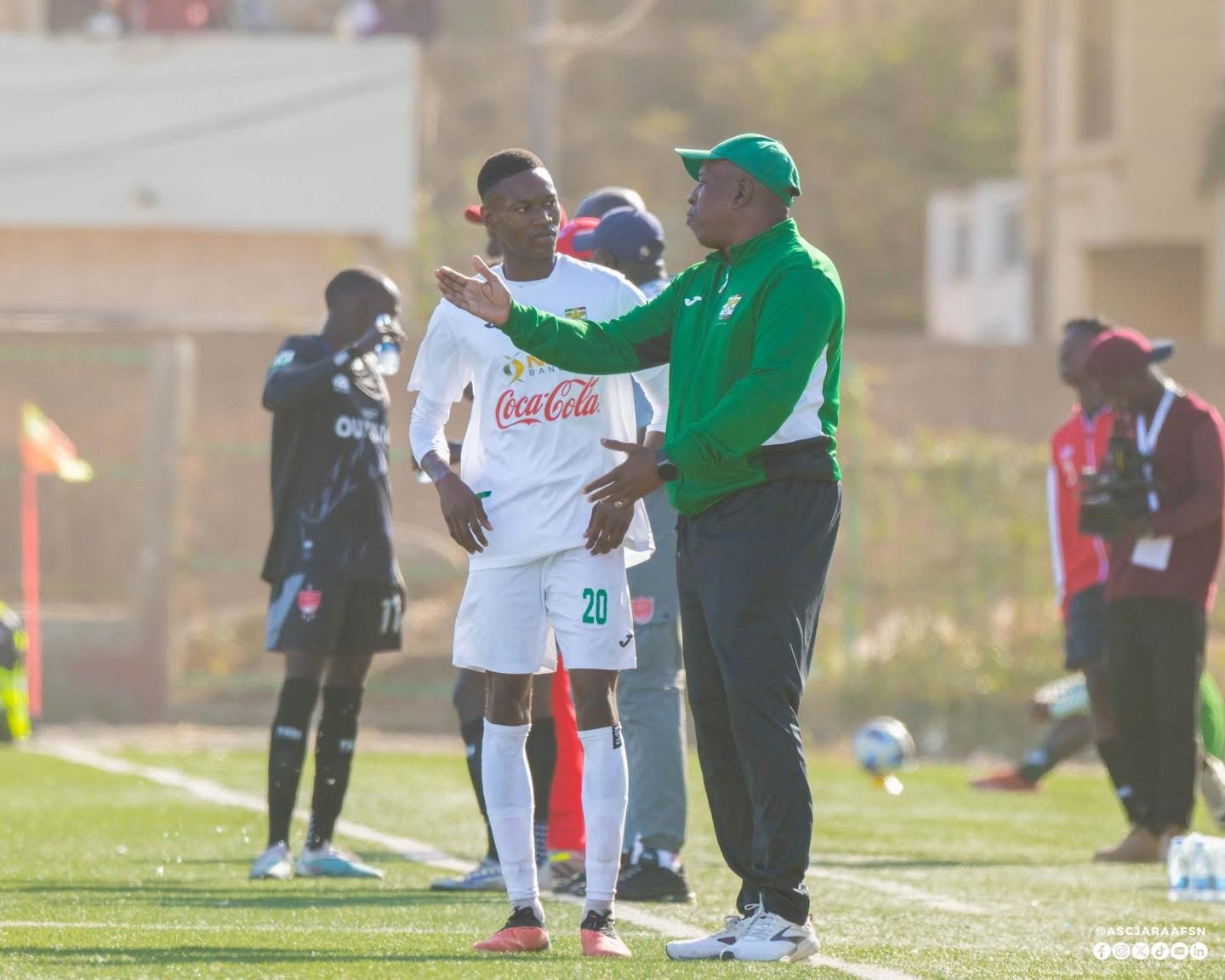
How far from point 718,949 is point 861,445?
989 cm

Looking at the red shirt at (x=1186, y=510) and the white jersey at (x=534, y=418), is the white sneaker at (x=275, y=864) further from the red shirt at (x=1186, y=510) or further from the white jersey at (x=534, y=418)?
the red shirt at (x=1186, y=510)

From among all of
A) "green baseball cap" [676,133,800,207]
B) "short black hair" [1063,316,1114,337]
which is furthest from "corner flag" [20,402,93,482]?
"green baseball cap" [676,133,800,207]

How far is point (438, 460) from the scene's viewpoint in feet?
21.5

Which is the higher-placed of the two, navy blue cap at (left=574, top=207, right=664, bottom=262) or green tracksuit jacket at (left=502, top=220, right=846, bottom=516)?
navy blue cap at (left=574, top=207, right=664, bottom=262)

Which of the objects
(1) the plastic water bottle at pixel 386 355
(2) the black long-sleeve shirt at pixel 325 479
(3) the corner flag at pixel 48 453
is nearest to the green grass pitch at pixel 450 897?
(2) the black long-sleeve shirt at pixel 325 479

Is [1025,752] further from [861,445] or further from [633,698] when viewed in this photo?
[633,698]

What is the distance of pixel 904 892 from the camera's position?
832 centimetres

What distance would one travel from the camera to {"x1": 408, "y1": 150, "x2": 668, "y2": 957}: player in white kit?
6270 millimetres

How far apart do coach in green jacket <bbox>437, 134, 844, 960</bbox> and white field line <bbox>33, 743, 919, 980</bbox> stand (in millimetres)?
220

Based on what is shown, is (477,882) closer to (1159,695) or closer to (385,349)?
(385,349)

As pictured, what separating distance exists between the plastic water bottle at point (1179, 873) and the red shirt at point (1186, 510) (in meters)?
1.12

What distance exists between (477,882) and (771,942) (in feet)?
6.51

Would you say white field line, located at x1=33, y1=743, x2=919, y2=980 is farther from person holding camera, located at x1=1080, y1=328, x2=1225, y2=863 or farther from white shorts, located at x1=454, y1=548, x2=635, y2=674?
person holding camera, located at x1=1080, y1=328, x2=1225, y2=863

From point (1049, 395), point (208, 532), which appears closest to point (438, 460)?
point (208, 532)
